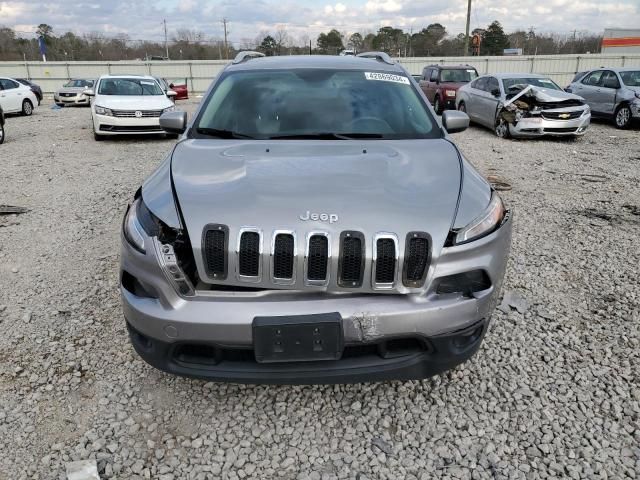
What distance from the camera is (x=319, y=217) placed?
210cm

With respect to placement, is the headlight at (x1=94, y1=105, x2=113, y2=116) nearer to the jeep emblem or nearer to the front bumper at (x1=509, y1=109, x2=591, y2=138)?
the front bumper at (x1=509, y1=109, x2=591, y2=138)

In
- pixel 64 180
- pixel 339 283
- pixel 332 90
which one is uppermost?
pixel 332 90

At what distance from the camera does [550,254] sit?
445 cm

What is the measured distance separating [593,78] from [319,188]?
14.5 m

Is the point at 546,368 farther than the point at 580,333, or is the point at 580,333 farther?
the point at 580,333

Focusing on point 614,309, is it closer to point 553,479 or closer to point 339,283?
point 553,479

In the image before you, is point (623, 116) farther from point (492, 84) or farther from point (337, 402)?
point (337, 402)

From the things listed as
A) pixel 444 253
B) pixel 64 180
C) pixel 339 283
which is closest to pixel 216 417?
pixel 339 283

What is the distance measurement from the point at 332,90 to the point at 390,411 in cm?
219

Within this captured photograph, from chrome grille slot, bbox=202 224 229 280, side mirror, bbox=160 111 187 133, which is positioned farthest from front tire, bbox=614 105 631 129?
chrome grille slot, bbox=202 224 229 280

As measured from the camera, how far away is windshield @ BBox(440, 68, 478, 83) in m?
16.3

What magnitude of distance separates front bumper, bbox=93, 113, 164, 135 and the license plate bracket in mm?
10023

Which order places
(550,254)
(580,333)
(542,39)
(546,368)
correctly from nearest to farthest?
(546,368), (580,333), (550,254), (542,39)

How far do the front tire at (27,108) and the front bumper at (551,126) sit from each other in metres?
16.7
